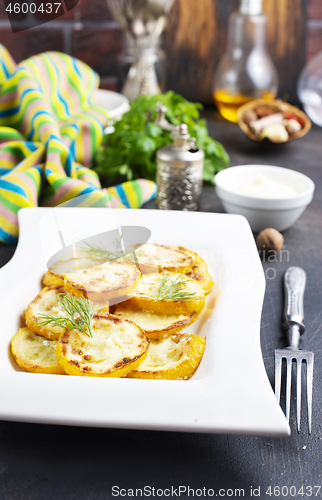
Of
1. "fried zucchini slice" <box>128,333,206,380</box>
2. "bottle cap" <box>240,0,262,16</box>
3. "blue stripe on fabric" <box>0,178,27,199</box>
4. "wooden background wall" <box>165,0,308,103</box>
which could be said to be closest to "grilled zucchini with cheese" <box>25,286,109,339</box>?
"fried zucchini slice" <box>128,333,206,380</box>

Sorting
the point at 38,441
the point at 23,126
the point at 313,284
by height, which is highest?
the point at 23,126

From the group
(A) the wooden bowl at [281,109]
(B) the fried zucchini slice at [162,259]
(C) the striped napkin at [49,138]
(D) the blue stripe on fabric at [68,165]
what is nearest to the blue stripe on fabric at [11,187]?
(C) the striped napkin at [49,138]

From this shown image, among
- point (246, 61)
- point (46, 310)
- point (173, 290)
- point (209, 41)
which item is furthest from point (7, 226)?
point (209, 41)

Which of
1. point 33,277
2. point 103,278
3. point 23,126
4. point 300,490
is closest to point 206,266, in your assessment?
point 103,278

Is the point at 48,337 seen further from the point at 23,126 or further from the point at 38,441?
the point at 23,126

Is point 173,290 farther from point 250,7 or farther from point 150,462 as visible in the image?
point 250,7
